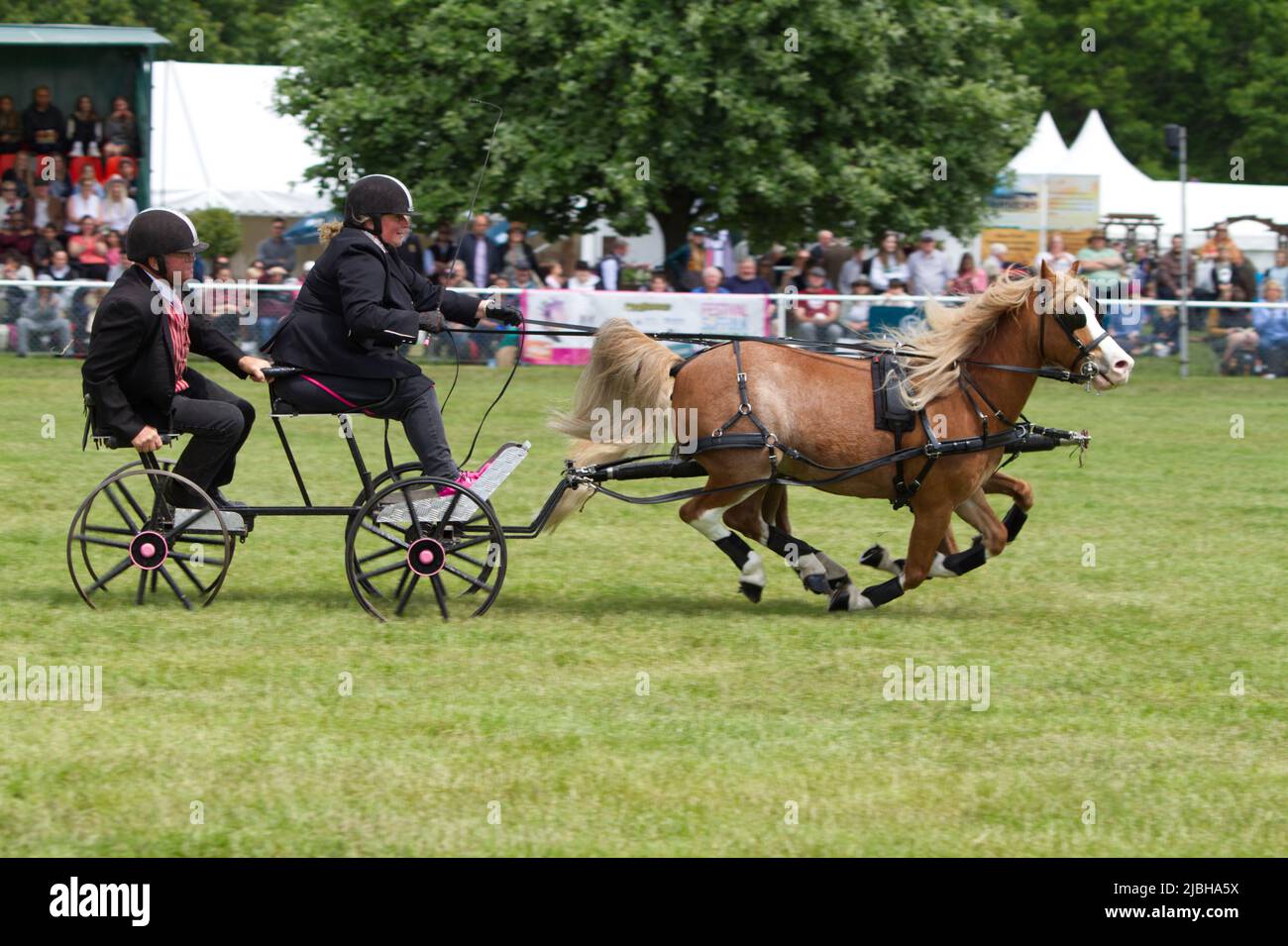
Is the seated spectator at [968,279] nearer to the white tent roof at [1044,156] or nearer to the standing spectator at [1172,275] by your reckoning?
the standing spectator at [1172,275]

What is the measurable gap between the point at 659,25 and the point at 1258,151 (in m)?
27.7

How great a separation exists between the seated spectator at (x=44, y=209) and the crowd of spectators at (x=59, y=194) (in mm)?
11

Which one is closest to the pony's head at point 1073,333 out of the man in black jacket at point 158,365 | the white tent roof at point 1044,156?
the man in black jacket at point 158,365

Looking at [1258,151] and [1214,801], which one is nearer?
[1214,801]

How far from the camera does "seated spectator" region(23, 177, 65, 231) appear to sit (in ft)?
63.4

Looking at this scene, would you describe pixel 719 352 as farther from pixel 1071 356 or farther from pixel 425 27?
pixel 425 27

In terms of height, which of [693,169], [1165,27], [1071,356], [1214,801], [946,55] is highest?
[1165,27]

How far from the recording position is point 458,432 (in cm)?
1455

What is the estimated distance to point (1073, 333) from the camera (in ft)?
25.6

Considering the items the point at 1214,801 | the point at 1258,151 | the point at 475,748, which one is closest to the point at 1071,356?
the point at 1214,801

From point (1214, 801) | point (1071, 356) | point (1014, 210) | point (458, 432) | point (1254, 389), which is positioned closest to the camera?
point (1214, 801)

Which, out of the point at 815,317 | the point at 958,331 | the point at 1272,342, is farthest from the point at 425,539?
the point at 1272,342

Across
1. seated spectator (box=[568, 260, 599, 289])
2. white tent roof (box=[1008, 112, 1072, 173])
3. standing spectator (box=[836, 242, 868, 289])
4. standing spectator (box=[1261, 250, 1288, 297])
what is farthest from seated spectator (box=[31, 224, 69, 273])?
white tent roof (box=[1008, 112, 1072, 173])

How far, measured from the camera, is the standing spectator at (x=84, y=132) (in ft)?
65.1
